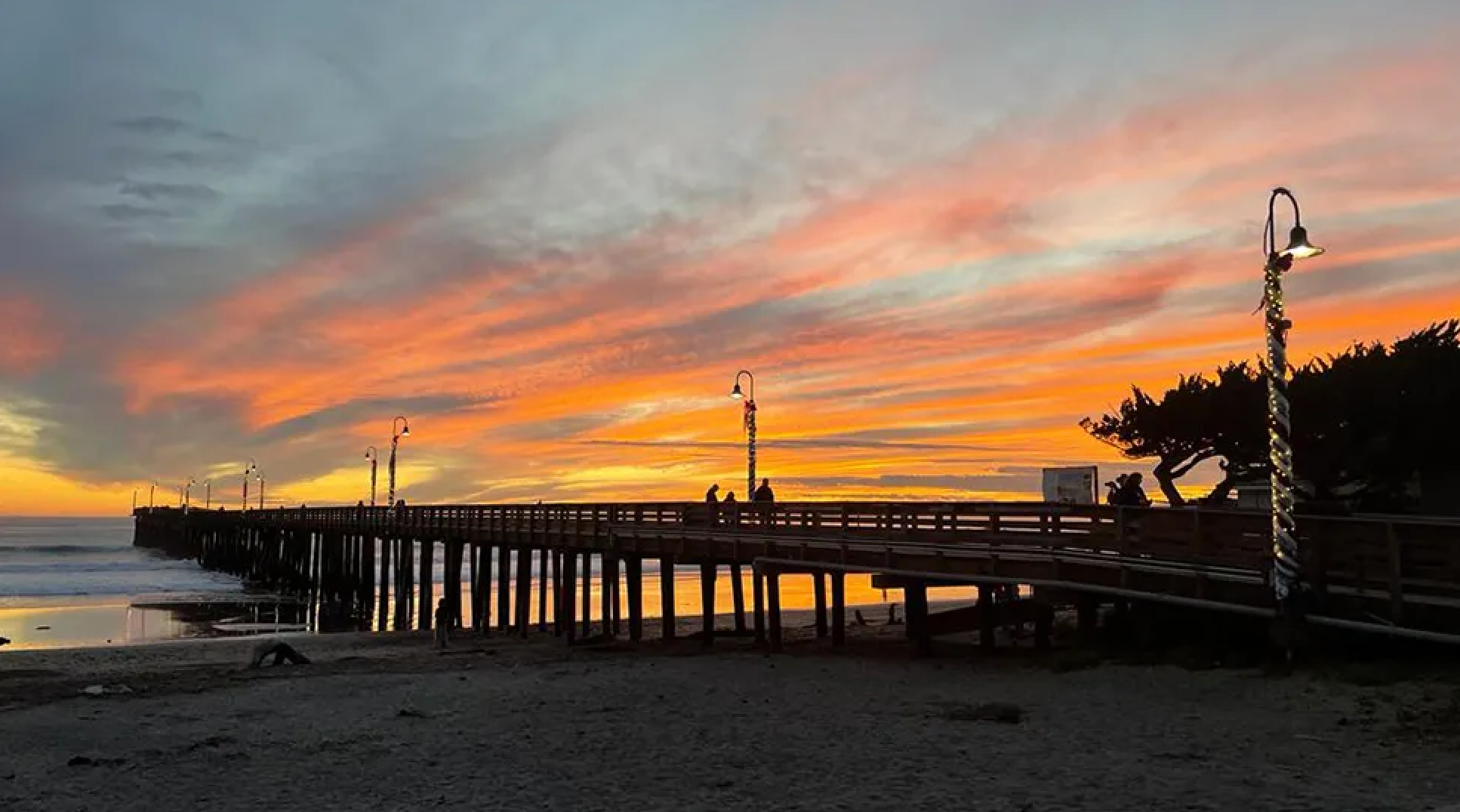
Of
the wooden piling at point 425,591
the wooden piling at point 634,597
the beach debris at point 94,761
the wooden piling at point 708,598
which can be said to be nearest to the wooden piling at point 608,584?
the wooden piling at point 634,597

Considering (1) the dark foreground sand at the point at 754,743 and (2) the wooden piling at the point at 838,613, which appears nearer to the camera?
(1) the dark foreground sand at the point at 754,743

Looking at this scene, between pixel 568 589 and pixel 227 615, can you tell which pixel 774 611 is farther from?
pixel 227 615

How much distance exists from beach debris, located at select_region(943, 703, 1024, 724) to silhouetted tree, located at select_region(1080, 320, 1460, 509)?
962 cm

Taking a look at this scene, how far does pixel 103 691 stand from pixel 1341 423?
84.6 feet

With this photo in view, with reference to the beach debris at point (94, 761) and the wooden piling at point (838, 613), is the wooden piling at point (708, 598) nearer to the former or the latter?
the wooden piling at point (838, 613)

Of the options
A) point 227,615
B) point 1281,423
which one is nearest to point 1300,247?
point 1281,423

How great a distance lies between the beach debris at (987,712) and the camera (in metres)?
12.2

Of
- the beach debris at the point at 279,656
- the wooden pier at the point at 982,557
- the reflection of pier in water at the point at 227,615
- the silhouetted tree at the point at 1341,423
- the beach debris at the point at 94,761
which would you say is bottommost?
the reflection of pier in water at the point at 227,615

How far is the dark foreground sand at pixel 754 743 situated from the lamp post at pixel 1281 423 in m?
1.23

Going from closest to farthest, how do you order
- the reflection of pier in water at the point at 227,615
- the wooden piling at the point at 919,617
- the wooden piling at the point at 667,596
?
the wooden piling at the point at 919,617
the wooden piling at the point at 667,596
the reflection of pier in water at the point at 227,615

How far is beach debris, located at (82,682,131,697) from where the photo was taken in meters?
18.0

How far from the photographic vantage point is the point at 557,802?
9250 millimetres

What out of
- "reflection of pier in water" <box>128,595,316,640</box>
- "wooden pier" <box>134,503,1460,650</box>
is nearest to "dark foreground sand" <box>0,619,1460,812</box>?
"wooden pier" <box>134,503,1460,650</box>

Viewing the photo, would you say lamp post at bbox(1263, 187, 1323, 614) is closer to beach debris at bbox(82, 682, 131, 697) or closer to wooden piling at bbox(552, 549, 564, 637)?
beach debris at bbox(82, 682, 131, 697)
